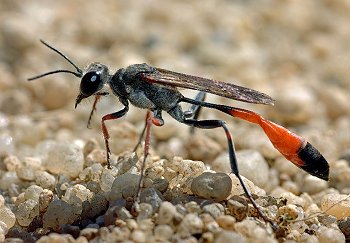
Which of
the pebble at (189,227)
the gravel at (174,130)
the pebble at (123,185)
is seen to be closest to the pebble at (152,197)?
the gravel at (174,130)

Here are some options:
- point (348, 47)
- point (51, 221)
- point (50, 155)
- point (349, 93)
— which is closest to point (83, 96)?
point (50, 155)

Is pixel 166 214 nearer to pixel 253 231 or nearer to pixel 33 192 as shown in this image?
pixel 253 231

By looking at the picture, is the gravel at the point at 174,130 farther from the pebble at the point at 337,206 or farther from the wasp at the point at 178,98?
the wasp at the point at 178,98

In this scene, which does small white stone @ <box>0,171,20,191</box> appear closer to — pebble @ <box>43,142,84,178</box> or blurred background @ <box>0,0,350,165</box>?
pebble @ <box>43,142,84,178</box>

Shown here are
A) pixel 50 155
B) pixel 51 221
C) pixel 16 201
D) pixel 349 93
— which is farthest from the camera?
pixel 349 93

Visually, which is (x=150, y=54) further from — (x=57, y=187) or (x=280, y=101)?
(x=57, y=187)

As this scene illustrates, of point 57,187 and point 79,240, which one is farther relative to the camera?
point 57,187
